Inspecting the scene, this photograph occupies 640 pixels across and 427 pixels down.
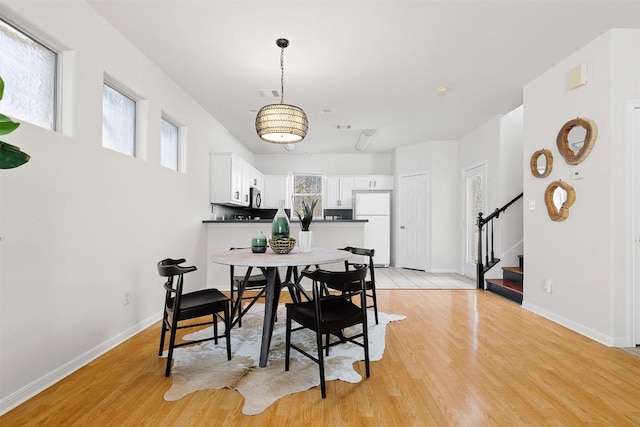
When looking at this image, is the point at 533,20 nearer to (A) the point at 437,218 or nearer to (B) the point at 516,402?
(B) the point at 516,402

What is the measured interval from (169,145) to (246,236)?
1.63 m

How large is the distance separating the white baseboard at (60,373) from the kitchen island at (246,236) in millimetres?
1745

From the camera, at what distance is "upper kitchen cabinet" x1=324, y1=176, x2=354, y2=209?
7.81 m

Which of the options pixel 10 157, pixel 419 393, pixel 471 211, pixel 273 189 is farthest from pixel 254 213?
pixel 10 157

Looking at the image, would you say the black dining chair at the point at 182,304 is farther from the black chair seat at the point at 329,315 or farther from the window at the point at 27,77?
the window at the point at 27,77

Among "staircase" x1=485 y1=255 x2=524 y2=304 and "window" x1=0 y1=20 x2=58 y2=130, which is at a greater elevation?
"window" x1=0 y1=20 x2=58 y2=130

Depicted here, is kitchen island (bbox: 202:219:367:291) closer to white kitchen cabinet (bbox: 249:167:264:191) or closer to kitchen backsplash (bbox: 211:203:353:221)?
kitchen backsplash (bbox: 211:203:353:221)

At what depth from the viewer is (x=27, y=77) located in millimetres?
2145

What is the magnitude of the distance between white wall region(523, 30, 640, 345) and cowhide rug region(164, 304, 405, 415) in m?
1.96

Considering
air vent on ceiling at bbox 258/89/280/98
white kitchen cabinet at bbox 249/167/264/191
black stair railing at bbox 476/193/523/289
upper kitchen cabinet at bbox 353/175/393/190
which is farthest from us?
upper kitchen cabinet at bbox 353/175/393/190

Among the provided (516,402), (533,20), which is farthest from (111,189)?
(533,20)

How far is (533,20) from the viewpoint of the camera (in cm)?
272

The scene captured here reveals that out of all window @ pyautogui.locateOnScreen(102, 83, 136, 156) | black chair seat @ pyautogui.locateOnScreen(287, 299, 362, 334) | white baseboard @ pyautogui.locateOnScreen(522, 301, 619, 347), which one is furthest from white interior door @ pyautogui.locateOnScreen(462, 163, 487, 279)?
window @ pyautogui.locateOnScreen(102, 83, 136, 156)

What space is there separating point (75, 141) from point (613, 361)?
4.33 meters
